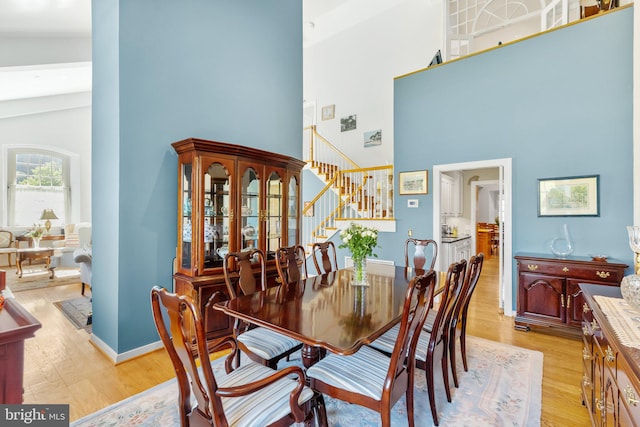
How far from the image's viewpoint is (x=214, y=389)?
1129 millimetres

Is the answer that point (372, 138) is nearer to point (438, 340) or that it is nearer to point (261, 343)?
point (438, 340)

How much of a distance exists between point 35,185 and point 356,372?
30.4 feet

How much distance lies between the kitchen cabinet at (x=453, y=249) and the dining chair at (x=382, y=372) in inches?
132

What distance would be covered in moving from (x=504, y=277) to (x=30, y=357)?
16.9 ft

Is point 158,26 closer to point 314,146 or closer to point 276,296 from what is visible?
point 276,296

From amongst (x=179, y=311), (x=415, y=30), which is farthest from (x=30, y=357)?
(x=415, y=30)

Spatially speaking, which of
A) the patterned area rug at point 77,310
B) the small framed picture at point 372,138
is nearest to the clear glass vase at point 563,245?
the small framed picture at point 372,138

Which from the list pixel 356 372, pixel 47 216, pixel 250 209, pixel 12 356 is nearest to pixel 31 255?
pixel 47 216

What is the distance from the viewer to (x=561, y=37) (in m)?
3.66

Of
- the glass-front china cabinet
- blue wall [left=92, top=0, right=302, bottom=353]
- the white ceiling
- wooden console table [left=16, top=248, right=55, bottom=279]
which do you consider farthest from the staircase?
wooden console table [left=16, top=248, right=55, bottom=279]

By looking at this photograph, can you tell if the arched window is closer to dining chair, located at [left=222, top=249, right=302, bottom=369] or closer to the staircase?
the staircase

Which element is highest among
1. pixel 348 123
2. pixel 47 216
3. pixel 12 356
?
pixel 348 123

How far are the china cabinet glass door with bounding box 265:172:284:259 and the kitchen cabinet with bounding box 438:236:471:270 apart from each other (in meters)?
2.65

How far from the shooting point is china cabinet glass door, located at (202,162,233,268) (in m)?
2.84
